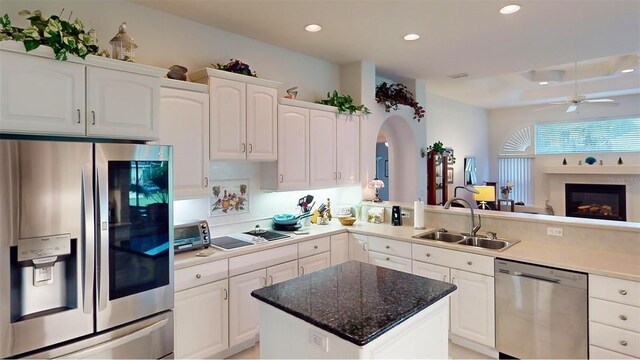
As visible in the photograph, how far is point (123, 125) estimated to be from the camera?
2.10 metres

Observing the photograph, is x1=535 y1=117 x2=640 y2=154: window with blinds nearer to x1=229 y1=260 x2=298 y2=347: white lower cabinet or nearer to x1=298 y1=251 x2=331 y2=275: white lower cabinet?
x1=298 y1=251 x2=331 y2=275: white lower cabinet

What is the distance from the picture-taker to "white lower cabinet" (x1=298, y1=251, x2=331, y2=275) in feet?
10.5

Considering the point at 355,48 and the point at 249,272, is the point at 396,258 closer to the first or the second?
the point at 249,272

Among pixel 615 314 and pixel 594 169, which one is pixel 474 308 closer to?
pixel 615 314

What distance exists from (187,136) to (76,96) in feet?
2.67

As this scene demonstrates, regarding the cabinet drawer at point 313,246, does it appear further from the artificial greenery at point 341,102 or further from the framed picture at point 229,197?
the artificial greenery at point 341,102

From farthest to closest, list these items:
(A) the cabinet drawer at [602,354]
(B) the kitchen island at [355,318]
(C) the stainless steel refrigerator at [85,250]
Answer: (A) the cabinet drawer at [602,354] → (C) the stainless steel refrigerator at [85,250] → (B) the kitchen island at [355,318]

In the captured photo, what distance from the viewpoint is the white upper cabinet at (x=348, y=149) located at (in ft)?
12.9

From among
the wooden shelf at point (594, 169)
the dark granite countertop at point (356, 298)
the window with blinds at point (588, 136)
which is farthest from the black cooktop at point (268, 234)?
the window with blinds at point (588, 136)

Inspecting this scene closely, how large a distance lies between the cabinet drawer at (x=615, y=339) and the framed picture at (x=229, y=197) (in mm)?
2921

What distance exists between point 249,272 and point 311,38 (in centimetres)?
235

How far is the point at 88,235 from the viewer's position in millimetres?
1771

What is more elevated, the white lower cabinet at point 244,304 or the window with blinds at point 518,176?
the window with blinds at point 518,176

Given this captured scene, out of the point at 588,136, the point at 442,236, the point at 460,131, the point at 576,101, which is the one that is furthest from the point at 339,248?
the point at 588,136
